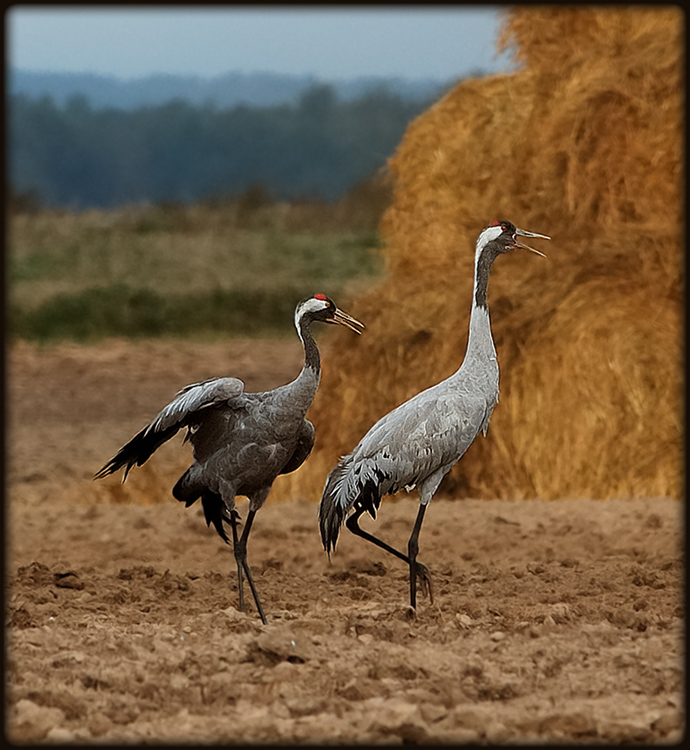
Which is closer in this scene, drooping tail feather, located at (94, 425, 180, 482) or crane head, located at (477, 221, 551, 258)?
drooping tail feather, located at (94, 425, 180, 482)

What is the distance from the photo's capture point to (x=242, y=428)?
19.8 ft

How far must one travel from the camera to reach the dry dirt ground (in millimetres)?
4457

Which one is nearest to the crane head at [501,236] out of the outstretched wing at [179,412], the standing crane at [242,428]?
the standing crane at [242,428]

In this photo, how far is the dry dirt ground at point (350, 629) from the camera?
14.6 ft

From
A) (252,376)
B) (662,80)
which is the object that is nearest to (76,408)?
(252,376)

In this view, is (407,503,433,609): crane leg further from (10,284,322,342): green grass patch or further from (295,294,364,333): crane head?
(10,284,322,342): green grass patch

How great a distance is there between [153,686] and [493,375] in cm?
218

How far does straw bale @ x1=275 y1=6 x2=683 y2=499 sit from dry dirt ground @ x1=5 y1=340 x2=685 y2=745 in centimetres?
86

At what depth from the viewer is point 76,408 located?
603 inches

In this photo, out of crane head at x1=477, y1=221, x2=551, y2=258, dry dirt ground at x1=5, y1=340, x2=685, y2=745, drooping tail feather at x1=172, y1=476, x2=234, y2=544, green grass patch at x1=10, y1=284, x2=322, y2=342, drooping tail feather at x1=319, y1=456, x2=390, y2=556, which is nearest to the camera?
dry dirt ground at x1=5, y1=340, x2=685, y2=745

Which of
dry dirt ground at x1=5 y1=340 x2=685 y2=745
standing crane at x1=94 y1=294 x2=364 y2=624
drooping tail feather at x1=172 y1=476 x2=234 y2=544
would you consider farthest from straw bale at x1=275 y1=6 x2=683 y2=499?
standing crane at x1=94 y1=294 x2=364 y2=624

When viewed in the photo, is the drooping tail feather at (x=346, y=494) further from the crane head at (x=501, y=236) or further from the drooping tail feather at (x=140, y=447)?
the crane head at (x=501, y=236)

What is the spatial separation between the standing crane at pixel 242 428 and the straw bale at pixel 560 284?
344cm

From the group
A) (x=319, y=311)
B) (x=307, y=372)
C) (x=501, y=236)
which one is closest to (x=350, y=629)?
(x=307, y=372)
